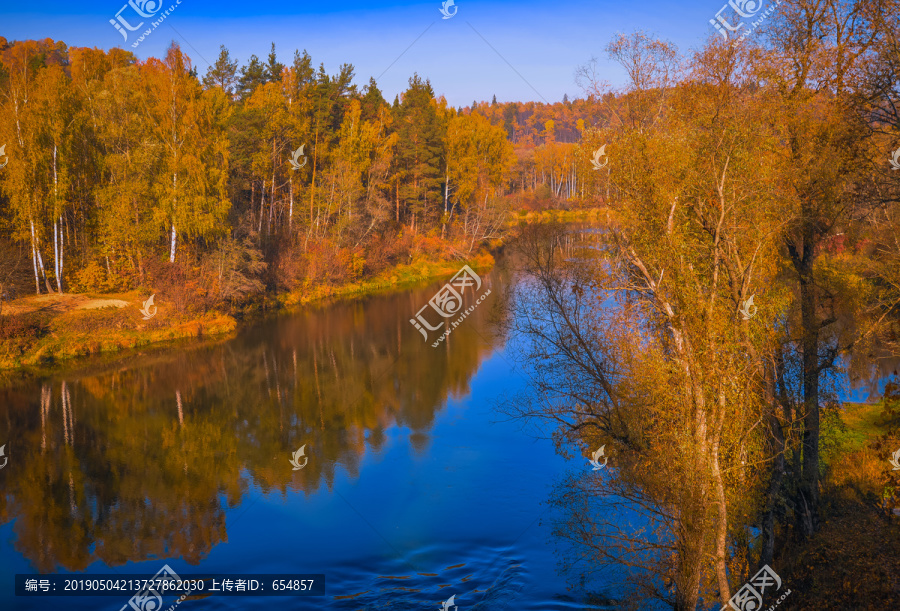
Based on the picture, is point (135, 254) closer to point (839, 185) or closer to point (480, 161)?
point (839, 185)

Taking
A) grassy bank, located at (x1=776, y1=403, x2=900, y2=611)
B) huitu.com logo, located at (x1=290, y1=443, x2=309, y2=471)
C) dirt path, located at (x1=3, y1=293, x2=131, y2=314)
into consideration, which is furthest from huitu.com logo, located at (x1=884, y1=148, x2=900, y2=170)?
dirt path, located at (x1=3, y1=293, x2=131, y2=314)

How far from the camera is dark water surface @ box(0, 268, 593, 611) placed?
1236 centimetres

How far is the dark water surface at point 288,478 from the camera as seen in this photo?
12359 mm

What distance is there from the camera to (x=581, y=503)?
14.3m

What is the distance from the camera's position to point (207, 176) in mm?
29438

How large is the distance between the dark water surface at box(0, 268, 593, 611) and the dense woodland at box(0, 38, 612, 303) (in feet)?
21.2

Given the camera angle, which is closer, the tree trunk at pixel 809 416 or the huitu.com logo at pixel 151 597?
the huitu.com logo at pixel 151 597

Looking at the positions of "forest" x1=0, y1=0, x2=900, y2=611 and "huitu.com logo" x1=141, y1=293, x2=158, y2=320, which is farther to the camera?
"huitu.com logo" x1=141, y1=293, x2=158, y2=320

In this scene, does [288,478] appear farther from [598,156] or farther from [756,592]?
[598,156]

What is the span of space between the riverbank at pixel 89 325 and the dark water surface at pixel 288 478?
162cm

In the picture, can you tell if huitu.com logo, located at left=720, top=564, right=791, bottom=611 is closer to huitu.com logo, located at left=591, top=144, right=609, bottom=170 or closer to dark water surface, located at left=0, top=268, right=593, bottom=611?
dark water surface, located at left=0, top=268, right=593, bottom=611

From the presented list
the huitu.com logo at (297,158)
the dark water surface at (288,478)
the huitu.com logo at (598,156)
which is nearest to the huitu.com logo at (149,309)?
the dark water surface at (288,478)

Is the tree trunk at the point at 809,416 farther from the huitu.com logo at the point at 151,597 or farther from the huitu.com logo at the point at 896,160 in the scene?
the huitu.com logo at the point at 151,597

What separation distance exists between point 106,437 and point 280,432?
4.98 metres
